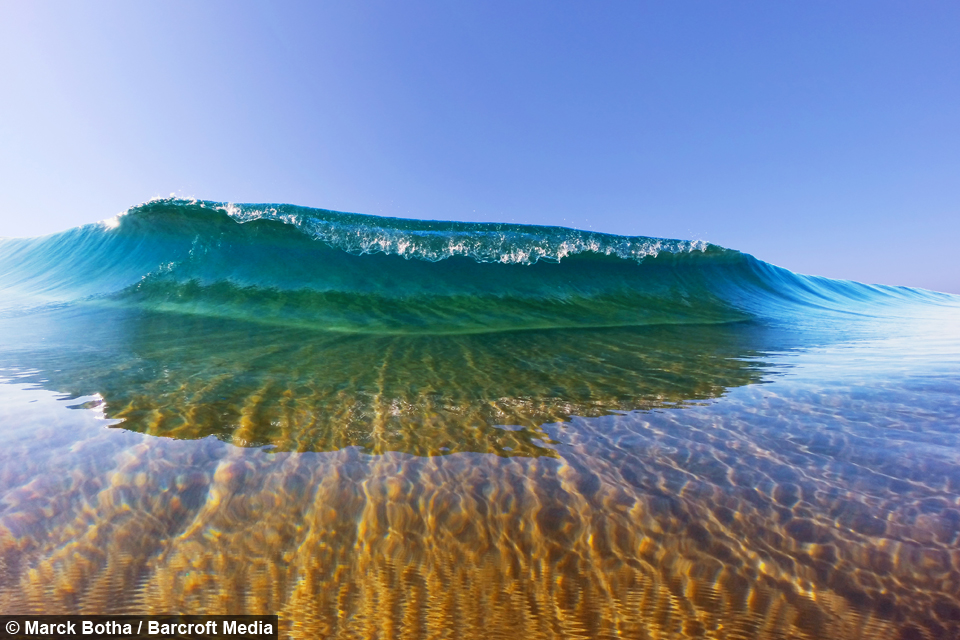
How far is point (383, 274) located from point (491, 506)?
9.91 m

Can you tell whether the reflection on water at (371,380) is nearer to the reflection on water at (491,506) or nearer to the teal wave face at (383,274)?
the reflection on water at (491,506)

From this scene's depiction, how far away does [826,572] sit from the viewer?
164 centimetres

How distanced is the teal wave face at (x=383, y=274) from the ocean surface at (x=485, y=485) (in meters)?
3.27

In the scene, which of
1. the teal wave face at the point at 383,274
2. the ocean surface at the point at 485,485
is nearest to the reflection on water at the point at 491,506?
the ocean surface at the point at 485,485

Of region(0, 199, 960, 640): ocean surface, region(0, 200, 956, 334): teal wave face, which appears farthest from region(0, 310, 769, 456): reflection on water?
region(0, 200, 956, 334): teal wave face

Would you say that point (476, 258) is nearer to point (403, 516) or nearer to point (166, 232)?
point (166, 232)

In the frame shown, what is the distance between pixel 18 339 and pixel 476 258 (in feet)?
31.7

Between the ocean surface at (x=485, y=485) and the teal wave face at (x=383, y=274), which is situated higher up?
the teal wave face at (x=383, y=274)

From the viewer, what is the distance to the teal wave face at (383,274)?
9.09m

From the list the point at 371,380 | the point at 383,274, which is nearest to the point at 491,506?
the point at 371,380

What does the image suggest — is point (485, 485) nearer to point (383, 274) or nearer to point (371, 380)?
point (371, 380)

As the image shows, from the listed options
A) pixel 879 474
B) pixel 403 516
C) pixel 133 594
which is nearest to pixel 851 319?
pixel 879 474

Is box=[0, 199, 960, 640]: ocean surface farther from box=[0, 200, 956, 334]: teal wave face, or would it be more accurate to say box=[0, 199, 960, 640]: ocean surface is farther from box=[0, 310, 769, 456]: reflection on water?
box=[0, 200, 956, 334]: teal wave face

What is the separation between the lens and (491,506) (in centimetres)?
204
